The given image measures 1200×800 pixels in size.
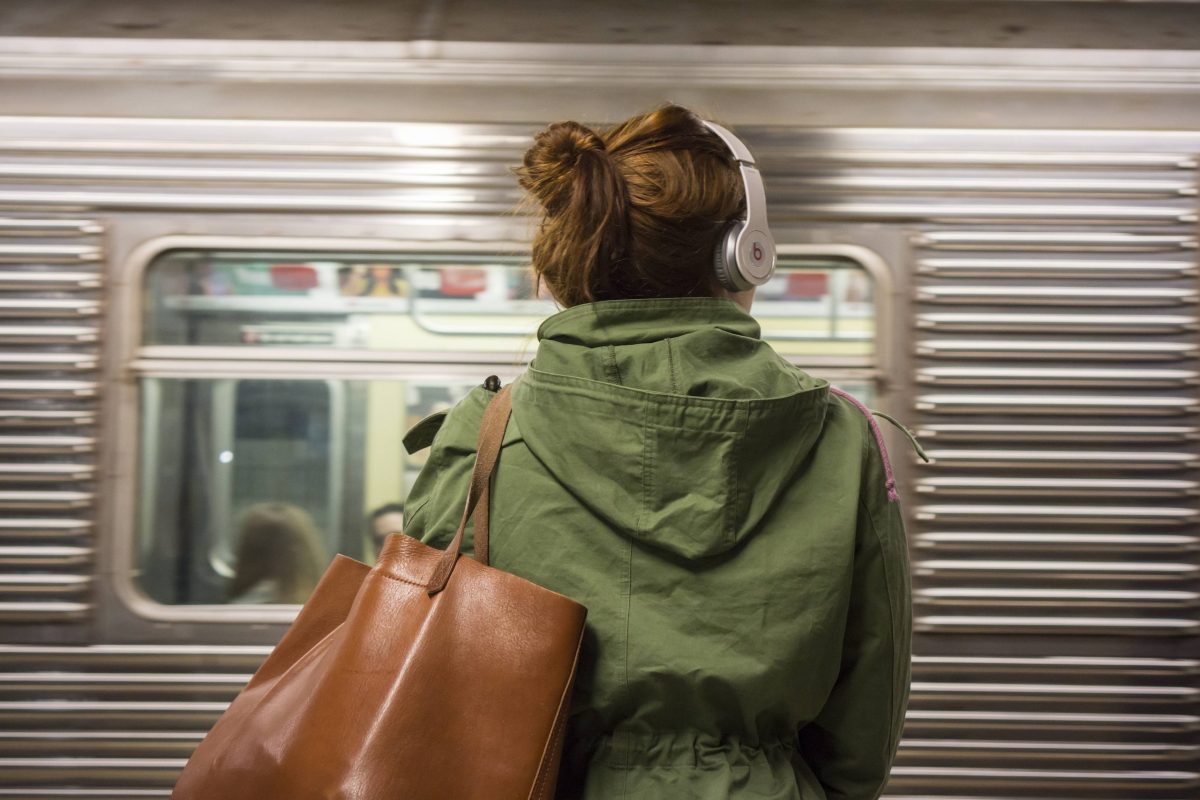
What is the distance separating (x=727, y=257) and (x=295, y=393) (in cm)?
152

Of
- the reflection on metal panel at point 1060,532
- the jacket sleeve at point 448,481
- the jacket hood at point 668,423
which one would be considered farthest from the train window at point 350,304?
the jacket hood at point 668,423

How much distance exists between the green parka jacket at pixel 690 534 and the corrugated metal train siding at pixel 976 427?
1.39 m

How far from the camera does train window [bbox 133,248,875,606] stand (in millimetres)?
2240

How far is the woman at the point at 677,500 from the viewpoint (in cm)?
90

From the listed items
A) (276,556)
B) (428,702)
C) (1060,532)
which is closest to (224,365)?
(276,556)

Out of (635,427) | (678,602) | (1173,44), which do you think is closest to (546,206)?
(635,427)

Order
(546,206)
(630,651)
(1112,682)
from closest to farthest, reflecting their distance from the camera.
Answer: (630,651) → (546,206) → (1112,682)

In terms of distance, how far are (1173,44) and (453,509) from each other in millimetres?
2292

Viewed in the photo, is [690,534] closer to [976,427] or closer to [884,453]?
[884,453]

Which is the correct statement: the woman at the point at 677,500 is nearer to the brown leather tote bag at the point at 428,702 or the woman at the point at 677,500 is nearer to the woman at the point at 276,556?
the brown leather tote bag at the point at 428,702

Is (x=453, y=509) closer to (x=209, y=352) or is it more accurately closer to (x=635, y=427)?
(x=635, y=427)

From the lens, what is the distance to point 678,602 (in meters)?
0.91

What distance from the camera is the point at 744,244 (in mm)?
994

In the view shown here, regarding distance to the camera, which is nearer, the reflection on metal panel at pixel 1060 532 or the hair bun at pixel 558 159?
the hair bun at pixel 558 159
